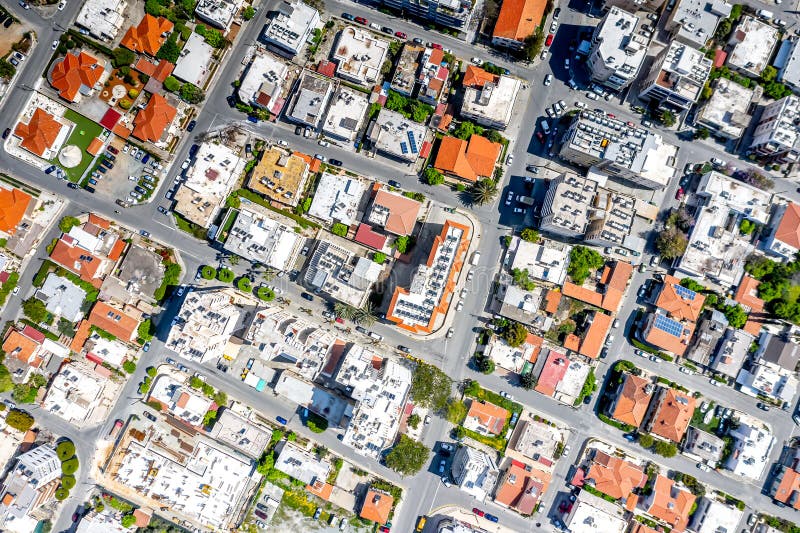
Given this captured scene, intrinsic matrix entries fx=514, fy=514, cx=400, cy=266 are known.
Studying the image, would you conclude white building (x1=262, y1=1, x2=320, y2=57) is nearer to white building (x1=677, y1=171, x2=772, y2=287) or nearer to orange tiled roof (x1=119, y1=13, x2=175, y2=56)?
orange tiled roof (x1=119, y1=13, x2=175, y2=56)

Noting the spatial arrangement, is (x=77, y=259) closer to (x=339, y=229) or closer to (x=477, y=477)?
(x=339, y=229)

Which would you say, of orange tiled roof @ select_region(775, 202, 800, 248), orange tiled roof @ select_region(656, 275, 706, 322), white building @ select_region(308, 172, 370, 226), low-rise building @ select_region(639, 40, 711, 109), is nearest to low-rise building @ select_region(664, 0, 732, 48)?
low-rise building @ select_region(639, 40, 711, 109)

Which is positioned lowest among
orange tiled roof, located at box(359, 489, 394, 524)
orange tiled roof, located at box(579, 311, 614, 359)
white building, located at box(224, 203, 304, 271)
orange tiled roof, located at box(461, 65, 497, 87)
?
orange tiled roof, located at box(359, 489, 394, 524)

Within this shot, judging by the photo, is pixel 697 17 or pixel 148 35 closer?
pixel 697 17

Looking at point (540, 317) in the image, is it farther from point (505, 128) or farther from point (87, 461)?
point (87, 461)

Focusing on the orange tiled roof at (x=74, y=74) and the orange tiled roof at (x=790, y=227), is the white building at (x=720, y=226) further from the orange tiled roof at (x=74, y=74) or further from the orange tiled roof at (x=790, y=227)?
the orange tiled roof at (x=74, y=74)

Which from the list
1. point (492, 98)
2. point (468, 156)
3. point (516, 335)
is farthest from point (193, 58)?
point (516, 335)
